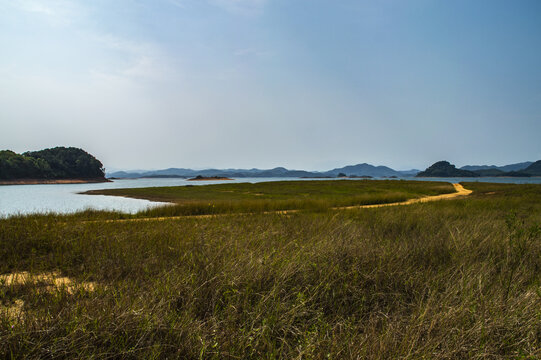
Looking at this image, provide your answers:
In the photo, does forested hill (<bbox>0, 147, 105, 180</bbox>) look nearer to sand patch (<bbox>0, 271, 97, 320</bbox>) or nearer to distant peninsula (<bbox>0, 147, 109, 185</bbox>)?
distant peninsula (<bbox>0, 147, 109, 185</bbox>)

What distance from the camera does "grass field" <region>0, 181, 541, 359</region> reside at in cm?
264

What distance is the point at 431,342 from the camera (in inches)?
107

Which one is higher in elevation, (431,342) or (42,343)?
(42,343)

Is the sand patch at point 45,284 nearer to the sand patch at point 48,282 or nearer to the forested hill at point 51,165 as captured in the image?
the sand patch at point 48,282

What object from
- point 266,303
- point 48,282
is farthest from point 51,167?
point 266,303

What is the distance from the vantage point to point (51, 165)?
96.3 meters

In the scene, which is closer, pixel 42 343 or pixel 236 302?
pixel 42 343

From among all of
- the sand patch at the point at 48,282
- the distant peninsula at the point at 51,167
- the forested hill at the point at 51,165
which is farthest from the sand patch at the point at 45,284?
the forested hill at the point at 51,165

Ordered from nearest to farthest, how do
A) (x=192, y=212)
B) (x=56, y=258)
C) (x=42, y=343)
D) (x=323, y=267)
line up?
1. (x=42, y=343)
2. (x=323, y=267)
3. (x=56, y=258)
4. (x=192, y=212)

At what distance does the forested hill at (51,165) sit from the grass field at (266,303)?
329 feet

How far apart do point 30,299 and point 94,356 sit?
2.20m

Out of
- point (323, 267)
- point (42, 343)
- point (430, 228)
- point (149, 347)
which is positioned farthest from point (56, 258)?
point (430, 228)

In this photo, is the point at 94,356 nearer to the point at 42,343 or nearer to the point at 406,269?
the point at 42,343

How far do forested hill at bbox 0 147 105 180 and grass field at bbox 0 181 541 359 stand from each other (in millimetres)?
100419
